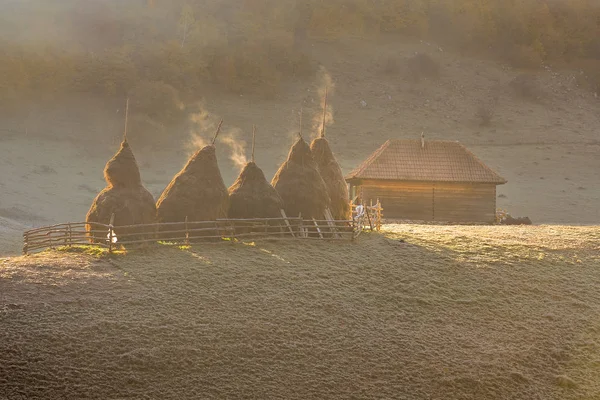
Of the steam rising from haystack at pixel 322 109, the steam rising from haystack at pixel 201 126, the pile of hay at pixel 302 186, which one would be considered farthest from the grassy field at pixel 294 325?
the steam rising from haystack at pixel 322 109

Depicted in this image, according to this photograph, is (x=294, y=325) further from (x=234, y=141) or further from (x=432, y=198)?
(x=234, y=141)

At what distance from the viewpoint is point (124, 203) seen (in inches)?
868

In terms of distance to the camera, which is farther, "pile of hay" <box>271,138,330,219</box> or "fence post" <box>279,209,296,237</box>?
"pile of hay" <box>271,138,330,219</box>

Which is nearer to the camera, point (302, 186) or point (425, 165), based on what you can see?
point (302, 186)

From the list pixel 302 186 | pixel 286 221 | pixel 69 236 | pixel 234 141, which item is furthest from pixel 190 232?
pixel 234 141

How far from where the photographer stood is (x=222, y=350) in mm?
14281

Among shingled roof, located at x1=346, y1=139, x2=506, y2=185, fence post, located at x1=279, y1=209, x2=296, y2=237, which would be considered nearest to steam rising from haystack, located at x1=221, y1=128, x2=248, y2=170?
shingled roof, located at x1=346, y1=139, x2=506, y2=185

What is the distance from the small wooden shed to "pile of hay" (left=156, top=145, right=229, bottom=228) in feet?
53.3

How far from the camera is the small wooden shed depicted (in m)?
39.0

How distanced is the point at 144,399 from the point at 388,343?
589 centimetres

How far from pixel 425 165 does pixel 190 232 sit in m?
20.7

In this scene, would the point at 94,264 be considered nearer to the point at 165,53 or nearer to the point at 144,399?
the point at 144,399

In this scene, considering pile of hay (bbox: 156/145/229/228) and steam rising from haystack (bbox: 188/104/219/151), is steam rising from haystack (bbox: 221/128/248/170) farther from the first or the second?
pile of hay (bbox: 156/145/229/228)

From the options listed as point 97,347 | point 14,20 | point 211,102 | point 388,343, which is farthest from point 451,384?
point 14,20
